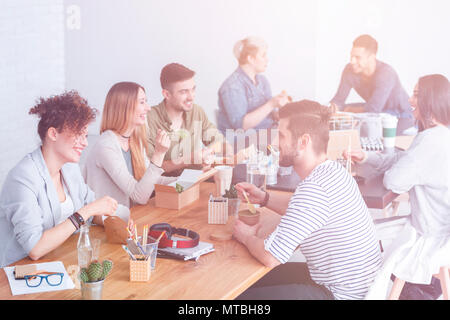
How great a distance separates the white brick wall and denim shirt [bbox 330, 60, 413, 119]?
2.20 meters

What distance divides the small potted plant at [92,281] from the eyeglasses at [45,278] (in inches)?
6.0

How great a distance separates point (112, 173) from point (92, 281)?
3.85ft

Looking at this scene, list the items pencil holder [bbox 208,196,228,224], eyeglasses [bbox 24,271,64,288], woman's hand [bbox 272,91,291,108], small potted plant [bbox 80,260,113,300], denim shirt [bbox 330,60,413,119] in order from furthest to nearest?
woman's hand [bbox 272,91,291,108] → denim shirt [bbox 330,60,413,119] → pencil holder [bbox 208,196,228,224] → eyeglasses [bbox 24,271,64,288] → small potted plant [bbox 80,260,113,300]

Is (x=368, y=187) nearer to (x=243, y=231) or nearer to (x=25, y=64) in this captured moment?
(x=243, y=231)

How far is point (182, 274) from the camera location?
1742 mm

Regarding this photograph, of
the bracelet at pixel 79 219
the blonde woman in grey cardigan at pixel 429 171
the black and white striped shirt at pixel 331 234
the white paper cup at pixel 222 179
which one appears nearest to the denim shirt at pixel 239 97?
the blonde woman in grey cardigan at pixel 429 171

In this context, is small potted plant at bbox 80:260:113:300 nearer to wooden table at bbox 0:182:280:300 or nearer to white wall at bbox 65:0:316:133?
wooden table at bbox 0:182:280:300

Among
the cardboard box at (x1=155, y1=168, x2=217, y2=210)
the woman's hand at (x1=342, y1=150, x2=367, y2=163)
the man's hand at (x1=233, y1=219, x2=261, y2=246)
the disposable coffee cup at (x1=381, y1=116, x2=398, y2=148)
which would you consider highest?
the disposable coffee cup at (x1=381, y1=116, x2=398, y2=148)

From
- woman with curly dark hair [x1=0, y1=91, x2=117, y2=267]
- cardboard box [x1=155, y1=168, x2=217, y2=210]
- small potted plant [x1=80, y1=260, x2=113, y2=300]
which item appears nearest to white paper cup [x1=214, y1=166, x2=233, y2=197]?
cardboard box [x1=155, y1=168, x2=217, y2=210]

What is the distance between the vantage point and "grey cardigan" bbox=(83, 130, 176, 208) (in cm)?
256

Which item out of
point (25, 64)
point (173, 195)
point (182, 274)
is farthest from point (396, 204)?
point (25, 64)

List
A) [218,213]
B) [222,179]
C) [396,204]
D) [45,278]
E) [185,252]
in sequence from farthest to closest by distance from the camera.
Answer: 1. [396,204]
2. [222,179]
3. [218,213]
4. [185,252]
5. [45,278]

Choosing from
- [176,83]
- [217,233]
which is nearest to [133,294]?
[217,233]
